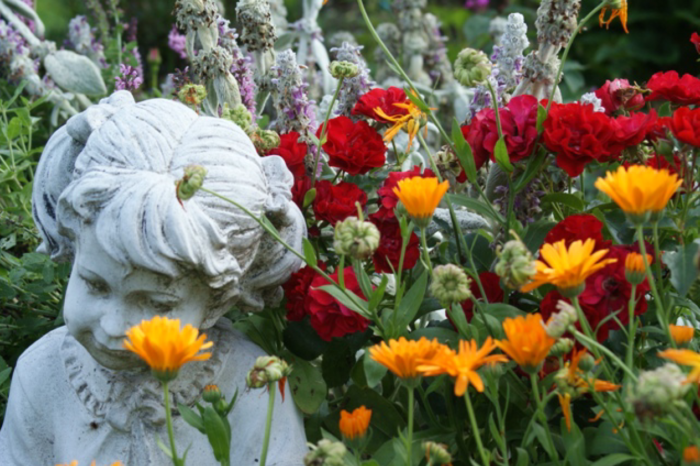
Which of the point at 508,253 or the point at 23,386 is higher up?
the point at 508,253

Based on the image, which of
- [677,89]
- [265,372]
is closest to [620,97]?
[677,89]

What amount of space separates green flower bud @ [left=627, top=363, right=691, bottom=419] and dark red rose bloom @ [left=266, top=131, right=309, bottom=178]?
616mm

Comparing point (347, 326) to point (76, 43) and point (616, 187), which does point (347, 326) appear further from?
point (76, 43)

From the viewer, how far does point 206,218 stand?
1.00m

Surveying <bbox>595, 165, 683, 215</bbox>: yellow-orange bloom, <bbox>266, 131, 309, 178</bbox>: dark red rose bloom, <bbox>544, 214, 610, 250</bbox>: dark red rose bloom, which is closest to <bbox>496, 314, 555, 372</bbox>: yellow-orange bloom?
<bbox>595, 165, 683, 215</bbox>: yellow-orange bloom

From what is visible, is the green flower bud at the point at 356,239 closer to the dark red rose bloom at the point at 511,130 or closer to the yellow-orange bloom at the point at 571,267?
the yellow-orange bloom at the point at 571,267

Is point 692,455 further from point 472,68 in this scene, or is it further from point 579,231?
point 472,68

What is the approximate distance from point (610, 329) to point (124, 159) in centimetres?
57

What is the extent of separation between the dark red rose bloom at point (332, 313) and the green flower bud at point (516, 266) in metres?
0.26

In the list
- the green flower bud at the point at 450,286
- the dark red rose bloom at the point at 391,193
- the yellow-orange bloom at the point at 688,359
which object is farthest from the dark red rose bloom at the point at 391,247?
the yellow-orange bloom at the point at 688,359

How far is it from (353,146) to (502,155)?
0.65 feet

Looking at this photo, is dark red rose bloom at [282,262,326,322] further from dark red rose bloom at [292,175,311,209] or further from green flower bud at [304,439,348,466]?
green flower bud at [304,439,348,466]

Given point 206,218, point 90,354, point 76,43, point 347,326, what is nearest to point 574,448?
point 347,326

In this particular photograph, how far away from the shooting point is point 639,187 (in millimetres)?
857
